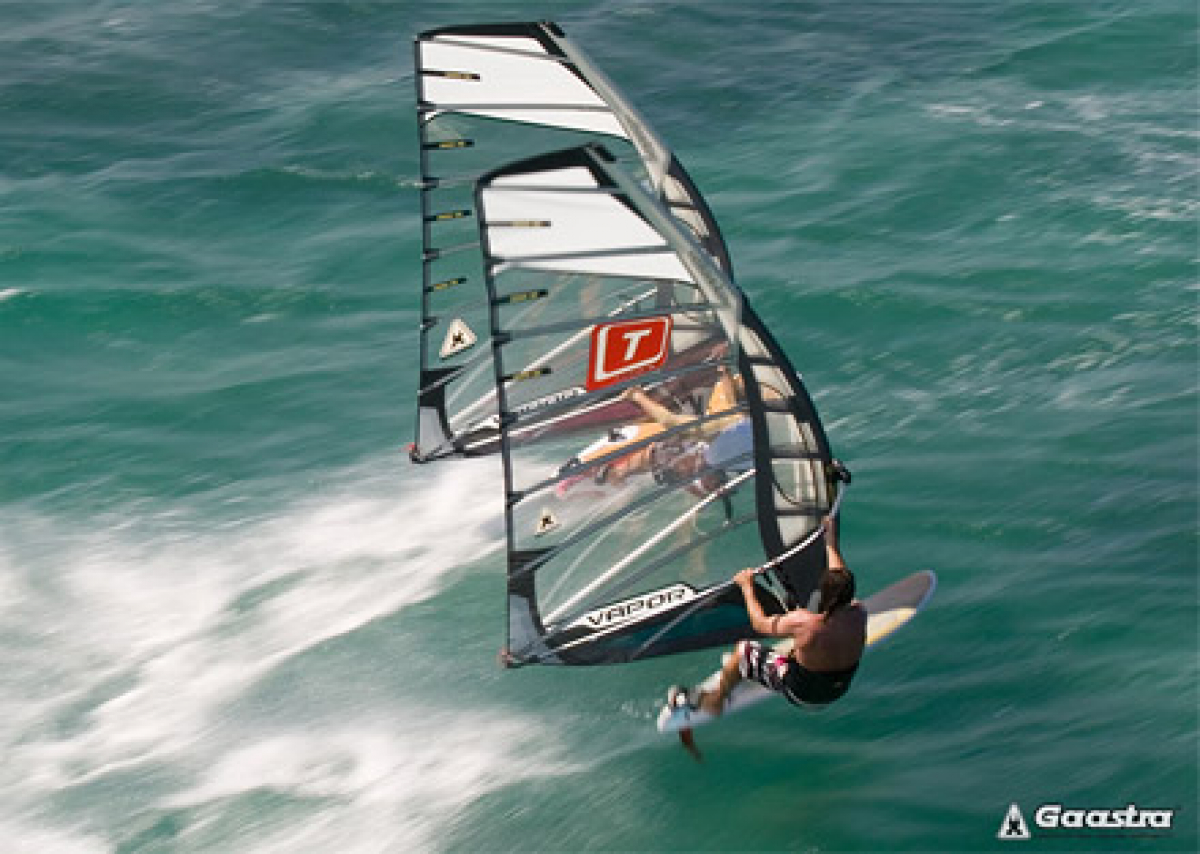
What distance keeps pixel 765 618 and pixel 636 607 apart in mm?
1183

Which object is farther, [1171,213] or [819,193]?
[819,193]

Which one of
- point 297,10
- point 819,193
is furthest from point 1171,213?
point 297,10

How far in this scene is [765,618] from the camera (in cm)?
1167

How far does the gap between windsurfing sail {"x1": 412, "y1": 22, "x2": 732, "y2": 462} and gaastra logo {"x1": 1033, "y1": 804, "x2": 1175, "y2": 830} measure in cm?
490

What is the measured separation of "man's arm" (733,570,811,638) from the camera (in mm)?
11258

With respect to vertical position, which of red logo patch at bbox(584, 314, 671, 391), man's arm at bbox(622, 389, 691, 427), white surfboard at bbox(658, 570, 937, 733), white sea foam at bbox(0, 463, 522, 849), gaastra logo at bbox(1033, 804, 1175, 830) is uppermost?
red logo patch at bbox(584, 314, 671, 391)

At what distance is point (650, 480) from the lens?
12742 mm

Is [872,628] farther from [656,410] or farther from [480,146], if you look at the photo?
[480,146]

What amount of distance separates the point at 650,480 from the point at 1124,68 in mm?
16755

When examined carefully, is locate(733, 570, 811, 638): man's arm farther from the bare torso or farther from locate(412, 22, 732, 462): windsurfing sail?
locate(412, 22, 732, 462): windsurfing sail

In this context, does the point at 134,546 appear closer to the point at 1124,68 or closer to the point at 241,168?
the point at 241,168

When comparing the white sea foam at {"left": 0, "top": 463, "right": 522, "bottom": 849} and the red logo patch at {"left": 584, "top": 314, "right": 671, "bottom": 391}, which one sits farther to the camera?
the white sea foam at {"left": 0, "top": 463, "right": 522, "bottom": 849}

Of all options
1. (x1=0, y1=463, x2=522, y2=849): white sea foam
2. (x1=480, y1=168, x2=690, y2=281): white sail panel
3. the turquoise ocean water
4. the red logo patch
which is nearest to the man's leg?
the turquoise ocean water

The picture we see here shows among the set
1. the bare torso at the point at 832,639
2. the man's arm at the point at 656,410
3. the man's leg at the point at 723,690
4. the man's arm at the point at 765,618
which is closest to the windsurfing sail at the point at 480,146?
the man's arm at the point at 656,410
